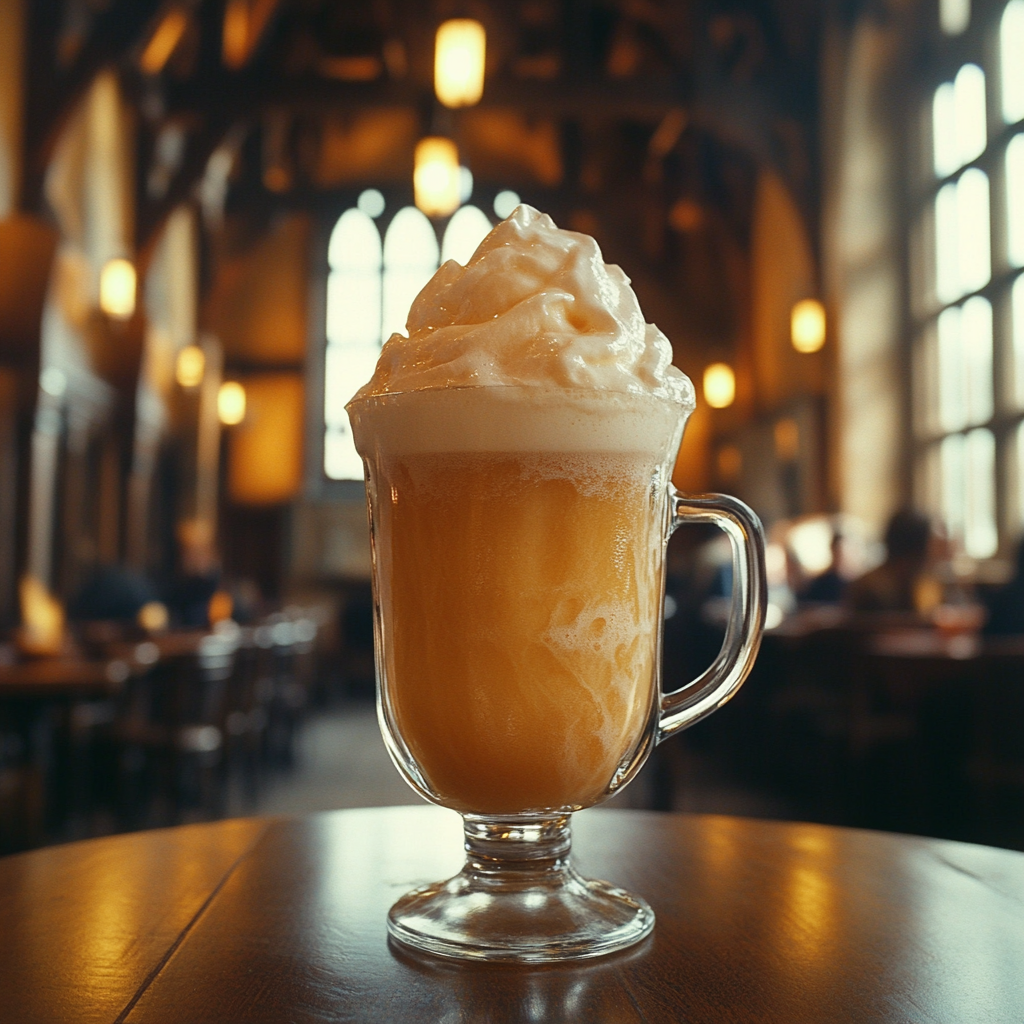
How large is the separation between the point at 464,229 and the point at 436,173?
7.09m

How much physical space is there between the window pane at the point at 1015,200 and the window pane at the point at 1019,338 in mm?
137

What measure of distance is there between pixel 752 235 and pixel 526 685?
9.92 m

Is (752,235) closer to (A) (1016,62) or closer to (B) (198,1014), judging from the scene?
(A) (1016,62)

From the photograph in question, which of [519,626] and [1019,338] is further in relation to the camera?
[1019,338]

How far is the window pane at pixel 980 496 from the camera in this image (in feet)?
19.1

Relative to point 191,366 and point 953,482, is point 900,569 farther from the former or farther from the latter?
point 191,366

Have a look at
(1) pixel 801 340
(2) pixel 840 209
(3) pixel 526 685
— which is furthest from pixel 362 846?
(2) pixel 840 209

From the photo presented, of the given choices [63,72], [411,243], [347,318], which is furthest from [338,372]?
[63,72]

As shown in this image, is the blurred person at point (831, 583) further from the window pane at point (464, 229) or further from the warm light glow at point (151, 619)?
the window pane at point (464, 229)

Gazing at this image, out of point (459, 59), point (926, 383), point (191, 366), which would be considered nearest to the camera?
point (459, 59)

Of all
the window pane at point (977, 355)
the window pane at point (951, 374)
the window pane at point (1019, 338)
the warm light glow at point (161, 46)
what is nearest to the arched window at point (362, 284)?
the warm light glow at point (161, 46)

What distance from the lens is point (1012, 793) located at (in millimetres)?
3107

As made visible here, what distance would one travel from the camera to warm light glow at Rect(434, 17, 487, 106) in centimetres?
421

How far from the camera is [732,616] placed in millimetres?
717
